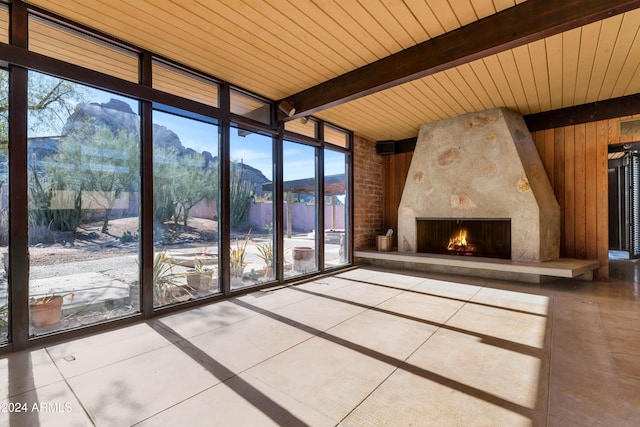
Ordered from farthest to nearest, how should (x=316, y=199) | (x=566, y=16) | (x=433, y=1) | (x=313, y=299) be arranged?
(x=316, y=199) < (x=313, y=299) < (x=433, y=1) < (x=566, y=16)

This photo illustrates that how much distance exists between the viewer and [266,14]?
8.66 feet

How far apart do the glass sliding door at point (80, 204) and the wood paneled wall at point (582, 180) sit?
21.3ft

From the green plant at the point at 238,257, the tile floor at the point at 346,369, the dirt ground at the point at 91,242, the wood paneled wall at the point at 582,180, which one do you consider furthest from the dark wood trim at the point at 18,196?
the wood paneled wall at the point at 582,180

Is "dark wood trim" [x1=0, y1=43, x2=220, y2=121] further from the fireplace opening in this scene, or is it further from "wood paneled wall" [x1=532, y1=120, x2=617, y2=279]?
"wood paneled wall" [x1=532, y1=120, x2=617, y2=279]

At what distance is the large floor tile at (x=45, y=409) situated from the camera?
5.43 feet

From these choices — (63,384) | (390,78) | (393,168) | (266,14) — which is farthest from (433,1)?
(393,168)

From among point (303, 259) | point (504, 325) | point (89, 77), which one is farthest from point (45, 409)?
point (303, 259)

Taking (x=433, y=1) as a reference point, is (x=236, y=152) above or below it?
below

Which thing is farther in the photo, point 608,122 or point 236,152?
point 608,122

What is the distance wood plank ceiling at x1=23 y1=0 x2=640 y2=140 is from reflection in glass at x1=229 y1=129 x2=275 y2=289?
83 centimetres

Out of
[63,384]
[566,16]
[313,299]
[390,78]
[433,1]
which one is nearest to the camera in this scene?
[63,384]

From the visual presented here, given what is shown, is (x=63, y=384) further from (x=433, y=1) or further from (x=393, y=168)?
(x=393, y=168)

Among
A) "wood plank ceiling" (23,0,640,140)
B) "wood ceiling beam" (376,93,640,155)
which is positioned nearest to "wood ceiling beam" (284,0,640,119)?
"wood plank ceiling" (23,0,640,140)

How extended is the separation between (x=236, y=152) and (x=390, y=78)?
2240 mm
